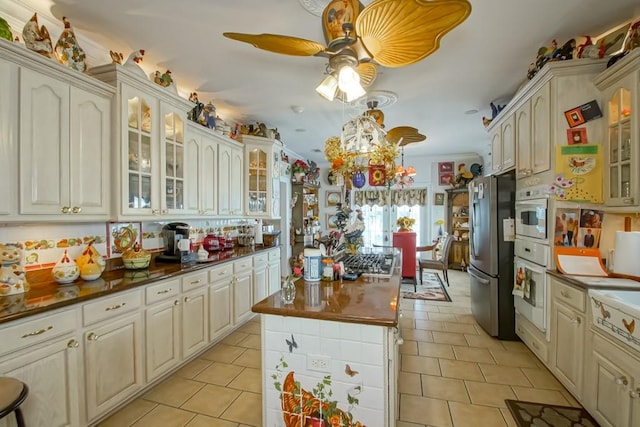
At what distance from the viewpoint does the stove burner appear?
2238mm

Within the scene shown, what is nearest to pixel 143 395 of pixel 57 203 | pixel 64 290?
pixel 64 290

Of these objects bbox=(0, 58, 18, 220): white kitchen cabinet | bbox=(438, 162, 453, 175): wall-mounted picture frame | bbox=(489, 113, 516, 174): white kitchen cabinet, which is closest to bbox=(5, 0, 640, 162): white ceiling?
bbox=(489, 113, 516, 174): white kitchen cabinet

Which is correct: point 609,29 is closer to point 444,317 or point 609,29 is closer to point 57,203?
point 444,317

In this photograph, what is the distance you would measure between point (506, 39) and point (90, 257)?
11.4 feet

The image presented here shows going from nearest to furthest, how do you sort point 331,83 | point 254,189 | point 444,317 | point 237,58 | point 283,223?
point 331,83
point 237,58
point 444,317
point 254,189
point 283,223

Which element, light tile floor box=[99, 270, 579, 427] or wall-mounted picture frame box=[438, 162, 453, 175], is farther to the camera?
wall-mounted picture frame box=[438, 162, 453, 175]

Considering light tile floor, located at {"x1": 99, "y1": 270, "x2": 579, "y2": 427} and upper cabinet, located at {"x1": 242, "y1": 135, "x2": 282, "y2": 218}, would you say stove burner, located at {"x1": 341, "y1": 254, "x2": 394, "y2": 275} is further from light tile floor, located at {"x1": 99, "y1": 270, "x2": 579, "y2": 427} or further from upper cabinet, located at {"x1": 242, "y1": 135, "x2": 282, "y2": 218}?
upper cabinet, located at {"x1": 242, "y1": 135, "x2": 282, "y2": 218}

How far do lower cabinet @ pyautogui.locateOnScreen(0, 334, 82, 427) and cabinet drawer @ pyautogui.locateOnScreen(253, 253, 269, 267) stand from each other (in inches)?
80.2

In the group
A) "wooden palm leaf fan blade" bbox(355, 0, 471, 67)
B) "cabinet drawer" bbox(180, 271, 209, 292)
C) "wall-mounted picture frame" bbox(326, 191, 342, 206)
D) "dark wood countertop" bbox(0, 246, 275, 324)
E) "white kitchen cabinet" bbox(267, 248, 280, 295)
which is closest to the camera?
"wooden palm leaf fan blade" bbox(355, 0, 471, 67)

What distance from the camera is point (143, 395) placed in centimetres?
216

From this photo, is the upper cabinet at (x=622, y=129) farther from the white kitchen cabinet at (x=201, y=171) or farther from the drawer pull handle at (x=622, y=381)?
the white kitchen cabinet at (x=201, y=171)

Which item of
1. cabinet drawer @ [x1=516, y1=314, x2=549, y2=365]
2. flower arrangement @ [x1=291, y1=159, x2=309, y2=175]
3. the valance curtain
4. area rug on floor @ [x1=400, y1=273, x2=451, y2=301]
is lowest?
area rug on floor @ [x1=400, y1=273, x2=451, y2=301]

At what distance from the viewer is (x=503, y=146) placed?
3.29m

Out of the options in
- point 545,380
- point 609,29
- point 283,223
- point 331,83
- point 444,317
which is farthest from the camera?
point 283,223
